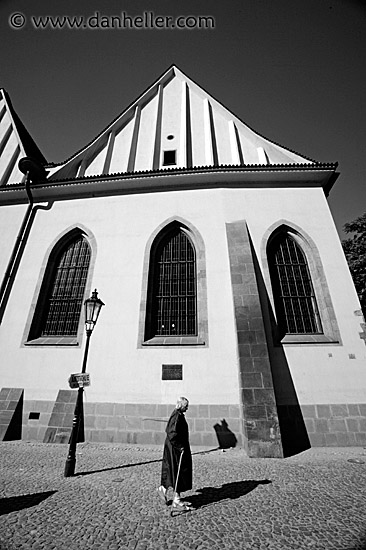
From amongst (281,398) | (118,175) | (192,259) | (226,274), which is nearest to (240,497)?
(281,398)

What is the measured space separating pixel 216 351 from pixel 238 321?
1203 mm

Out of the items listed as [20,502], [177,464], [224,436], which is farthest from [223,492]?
[224,436]

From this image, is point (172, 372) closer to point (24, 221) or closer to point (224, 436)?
point (224, 436)

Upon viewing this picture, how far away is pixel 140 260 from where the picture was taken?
30.8 ft

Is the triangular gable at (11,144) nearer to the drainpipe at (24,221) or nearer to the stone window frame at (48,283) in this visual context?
the drainpipe at (24,221)

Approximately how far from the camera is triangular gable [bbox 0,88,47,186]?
13.2m

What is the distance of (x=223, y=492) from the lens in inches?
152

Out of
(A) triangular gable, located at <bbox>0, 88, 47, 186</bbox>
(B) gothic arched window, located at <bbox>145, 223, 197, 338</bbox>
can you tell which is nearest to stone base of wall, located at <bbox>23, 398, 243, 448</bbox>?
(B) gothic arched window, located at <bbox>145, 223, 197, 338</bbox>

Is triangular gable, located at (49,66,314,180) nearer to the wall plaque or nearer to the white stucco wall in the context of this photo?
the white stucco wall

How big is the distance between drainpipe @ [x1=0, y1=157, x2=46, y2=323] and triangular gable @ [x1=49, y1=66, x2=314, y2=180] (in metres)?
0.84

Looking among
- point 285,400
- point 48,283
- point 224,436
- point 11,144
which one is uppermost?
point 11,144

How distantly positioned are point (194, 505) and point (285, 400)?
448 cm

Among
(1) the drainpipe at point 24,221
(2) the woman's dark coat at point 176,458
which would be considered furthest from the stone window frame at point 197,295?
(1) the drainpipe at point 24,221

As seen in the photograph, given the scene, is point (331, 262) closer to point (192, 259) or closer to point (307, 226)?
point (307, 226)
